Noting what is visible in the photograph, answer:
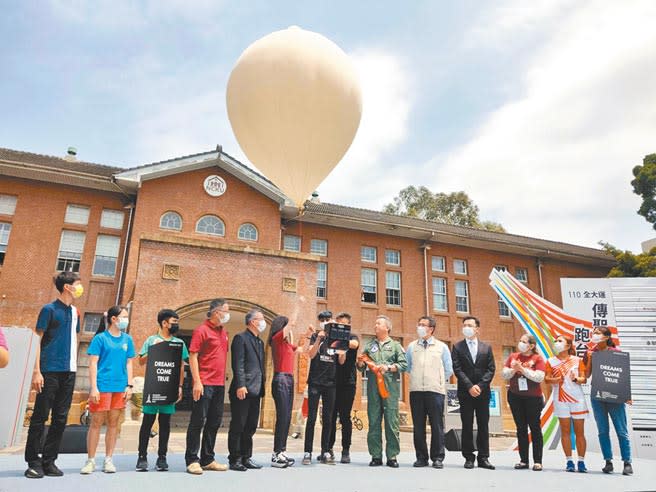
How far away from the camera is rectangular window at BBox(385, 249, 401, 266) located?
20.5 meters

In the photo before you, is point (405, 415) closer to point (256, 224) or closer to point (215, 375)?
point (256, 224)

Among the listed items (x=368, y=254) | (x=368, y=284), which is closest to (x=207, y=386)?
(x=368, y=284)

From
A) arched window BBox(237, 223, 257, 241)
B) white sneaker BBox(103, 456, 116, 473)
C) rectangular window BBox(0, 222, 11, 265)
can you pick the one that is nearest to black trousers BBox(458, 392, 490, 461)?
white sneaker BBox(103, 456, 116, 473)

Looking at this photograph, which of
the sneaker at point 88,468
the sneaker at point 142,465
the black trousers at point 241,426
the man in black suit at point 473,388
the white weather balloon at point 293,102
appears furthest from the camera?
the white weather balloon at point 293,102

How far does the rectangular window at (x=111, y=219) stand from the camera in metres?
16.9

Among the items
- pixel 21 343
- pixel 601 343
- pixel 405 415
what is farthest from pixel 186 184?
pixel 601 343

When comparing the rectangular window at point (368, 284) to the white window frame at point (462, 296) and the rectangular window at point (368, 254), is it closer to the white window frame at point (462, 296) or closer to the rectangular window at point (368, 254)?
the rectangular window at point (368, 254)

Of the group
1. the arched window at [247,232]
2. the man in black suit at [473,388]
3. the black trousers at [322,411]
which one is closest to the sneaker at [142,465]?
the black trousers at [322,411]

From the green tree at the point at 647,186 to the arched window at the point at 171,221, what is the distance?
18.5 m

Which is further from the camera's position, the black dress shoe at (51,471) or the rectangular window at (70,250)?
the rectangular window at (70,250)

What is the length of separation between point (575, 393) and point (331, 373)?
3.04 meters

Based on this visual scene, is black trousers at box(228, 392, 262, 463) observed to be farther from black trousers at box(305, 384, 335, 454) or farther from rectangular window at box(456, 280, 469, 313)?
rectangular window at box(456, 280, 469, 313)

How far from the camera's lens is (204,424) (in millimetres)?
4707

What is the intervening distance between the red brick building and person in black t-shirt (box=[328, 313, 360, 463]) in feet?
23.9
